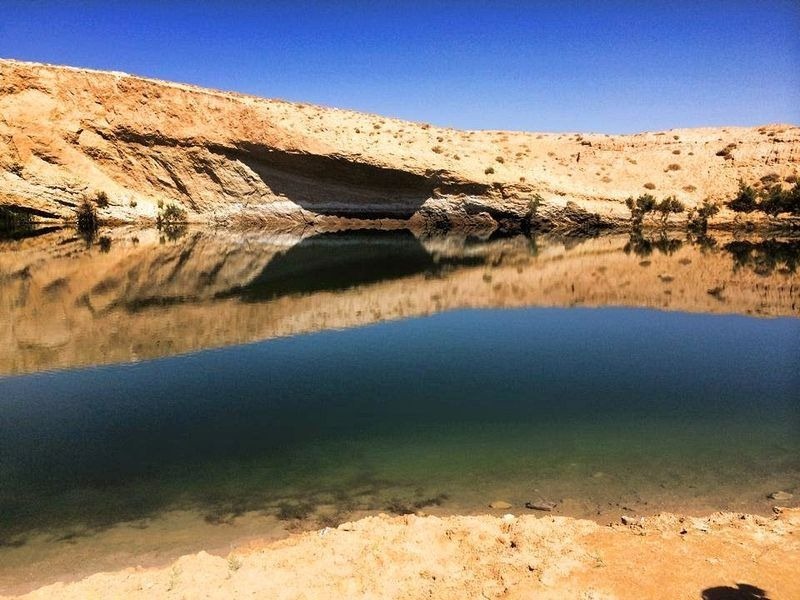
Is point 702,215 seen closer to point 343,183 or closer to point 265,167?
point 343,183

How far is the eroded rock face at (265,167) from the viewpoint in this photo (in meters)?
39.3

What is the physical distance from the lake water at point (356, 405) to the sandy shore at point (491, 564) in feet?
3.09

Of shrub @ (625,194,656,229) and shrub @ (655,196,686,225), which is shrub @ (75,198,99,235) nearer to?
shrub @ (625,194,656,229)

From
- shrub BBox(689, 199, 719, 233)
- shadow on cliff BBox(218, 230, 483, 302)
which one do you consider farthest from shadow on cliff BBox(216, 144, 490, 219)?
shrub BBox(689, 199, 719, 233)

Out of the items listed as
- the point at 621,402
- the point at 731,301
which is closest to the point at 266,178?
the point at 731,301

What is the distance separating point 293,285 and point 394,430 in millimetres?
13650

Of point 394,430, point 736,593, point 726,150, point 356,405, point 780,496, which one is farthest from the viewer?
point 726,150

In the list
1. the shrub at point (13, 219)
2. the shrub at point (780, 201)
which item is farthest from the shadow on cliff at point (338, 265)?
the shrub at point (780, 201)

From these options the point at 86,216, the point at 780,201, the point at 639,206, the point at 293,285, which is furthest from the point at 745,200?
the point at 86,216

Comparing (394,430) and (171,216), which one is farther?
(171,216)

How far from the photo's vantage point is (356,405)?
34.6ft

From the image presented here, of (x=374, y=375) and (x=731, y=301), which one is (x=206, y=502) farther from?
(x=731, y=301)

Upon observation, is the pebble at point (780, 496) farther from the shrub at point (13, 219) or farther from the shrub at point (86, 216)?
the shrub at point (13, 219)

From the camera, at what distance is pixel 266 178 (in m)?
45.1
